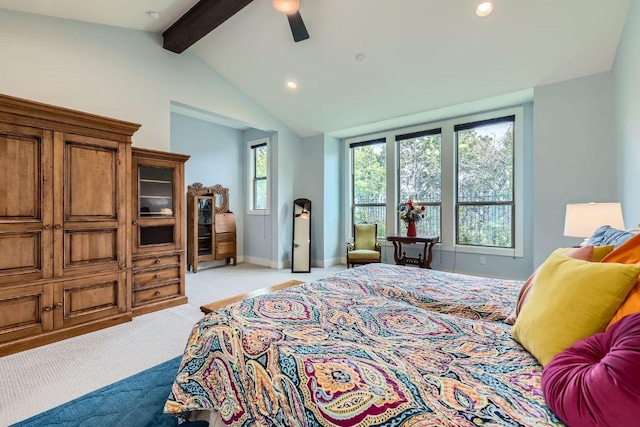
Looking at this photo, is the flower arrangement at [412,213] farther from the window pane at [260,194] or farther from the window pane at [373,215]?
the window pane at [260,194]

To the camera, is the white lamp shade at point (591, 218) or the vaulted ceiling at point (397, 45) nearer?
the white lamp shade at point (591, 218)

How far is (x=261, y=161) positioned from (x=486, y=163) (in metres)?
4.46

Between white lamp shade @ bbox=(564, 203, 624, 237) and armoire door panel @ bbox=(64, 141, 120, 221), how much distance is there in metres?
4.31

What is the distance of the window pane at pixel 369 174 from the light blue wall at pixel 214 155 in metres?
2.63

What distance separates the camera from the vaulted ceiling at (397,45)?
3.00 m

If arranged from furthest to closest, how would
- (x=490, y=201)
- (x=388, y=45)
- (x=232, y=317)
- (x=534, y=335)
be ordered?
(x=490, y=201)
(x=388, y=45)
(x=232, y=317)
(x=534, y=335)

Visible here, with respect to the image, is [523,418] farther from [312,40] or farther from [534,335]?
[312,40]

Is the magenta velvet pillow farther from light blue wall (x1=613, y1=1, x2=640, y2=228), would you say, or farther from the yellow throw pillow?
light blue wall (x1=613, y1=1, x2=640, y2=228)

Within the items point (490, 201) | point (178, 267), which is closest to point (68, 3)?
point (178, 267)

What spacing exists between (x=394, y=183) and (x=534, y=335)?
480 cm

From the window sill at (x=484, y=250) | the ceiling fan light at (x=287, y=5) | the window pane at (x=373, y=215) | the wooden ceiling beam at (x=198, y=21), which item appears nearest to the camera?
the ceiling fan light at (x=287, y=5)

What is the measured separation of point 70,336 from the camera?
8.69ft

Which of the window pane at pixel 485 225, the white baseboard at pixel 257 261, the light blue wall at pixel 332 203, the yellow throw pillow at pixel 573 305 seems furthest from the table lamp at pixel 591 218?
the white baseboard at pixel 257 261

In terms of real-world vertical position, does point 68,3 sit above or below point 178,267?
above
